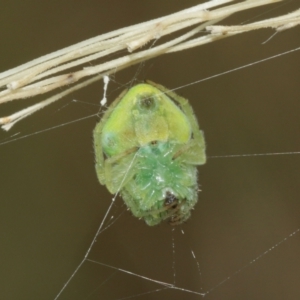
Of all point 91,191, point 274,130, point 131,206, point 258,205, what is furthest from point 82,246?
point 131,206

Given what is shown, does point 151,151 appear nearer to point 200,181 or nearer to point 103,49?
point 103,49

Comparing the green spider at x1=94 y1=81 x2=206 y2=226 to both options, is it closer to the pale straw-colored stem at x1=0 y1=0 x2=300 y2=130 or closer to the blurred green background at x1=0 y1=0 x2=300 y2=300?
the pale straw-colored stem at x1=0 y1=0 x2=300 y2=130

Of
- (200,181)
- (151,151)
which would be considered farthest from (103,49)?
(200,181)

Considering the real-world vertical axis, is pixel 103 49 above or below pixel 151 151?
above

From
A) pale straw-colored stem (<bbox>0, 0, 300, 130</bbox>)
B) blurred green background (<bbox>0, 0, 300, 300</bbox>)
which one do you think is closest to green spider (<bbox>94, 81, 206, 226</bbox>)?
pale straw-colored stem (<bbox>0, 0, 300, 130</bbox>)

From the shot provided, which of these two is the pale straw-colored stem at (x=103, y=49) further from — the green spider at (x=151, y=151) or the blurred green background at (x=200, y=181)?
the blurred green background at (x=200, y=181)
